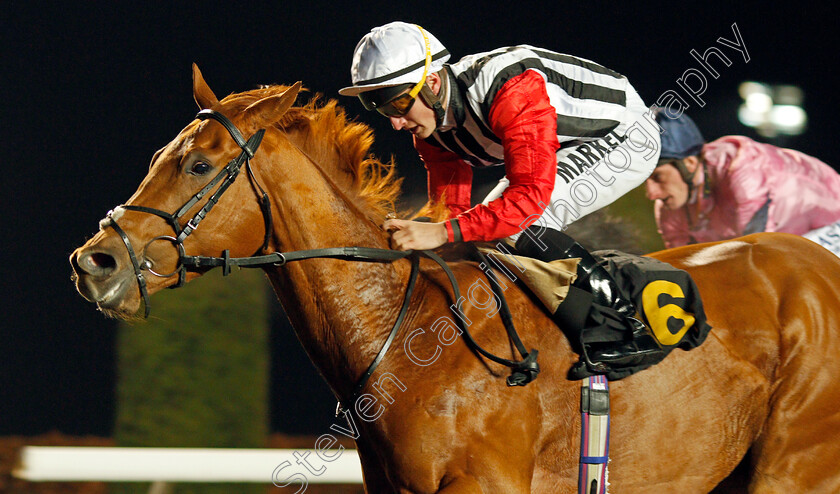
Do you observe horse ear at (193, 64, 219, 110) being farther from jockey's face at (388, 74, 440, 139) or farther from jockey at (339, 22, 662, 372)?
jockey's face at (388, 74, 440, 139)

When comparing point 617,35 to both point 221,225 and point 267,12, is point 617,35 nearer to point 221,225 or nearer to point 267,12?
point 267,12

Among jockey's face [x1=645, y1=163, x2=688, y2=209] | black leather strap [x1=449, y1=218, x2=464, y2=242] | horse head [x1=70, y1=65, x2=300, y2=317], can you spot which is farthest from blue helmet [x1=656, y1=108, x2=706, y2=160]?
horse head [x1=70, y1=65, x2=300, y2=317]

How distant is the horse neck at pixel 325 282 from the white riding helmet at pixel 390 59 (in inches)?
11.3

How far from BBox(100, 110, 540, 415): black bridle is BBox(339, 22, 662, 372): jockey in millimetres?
148

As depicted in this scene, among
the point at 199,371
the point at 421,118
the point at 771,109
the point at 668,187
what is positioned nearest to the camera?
the point at 421,118

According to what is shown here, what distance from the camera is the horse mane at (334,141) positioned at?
6.52 ft

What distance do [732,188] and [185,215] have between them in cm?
329

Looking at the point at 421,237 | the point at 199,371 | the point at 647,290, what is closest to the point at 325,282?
the point at 421,237

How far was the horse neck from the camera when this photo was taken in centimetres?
186

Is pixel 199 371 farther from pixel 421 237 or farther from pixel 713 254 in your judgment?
pixel 713 254

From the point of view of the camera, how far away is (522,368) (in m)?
1.83

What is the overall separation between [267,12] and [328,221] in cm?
374

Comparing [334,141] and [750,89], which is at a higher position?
Answer: [334,141]

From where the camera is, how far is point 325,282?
1.87m
